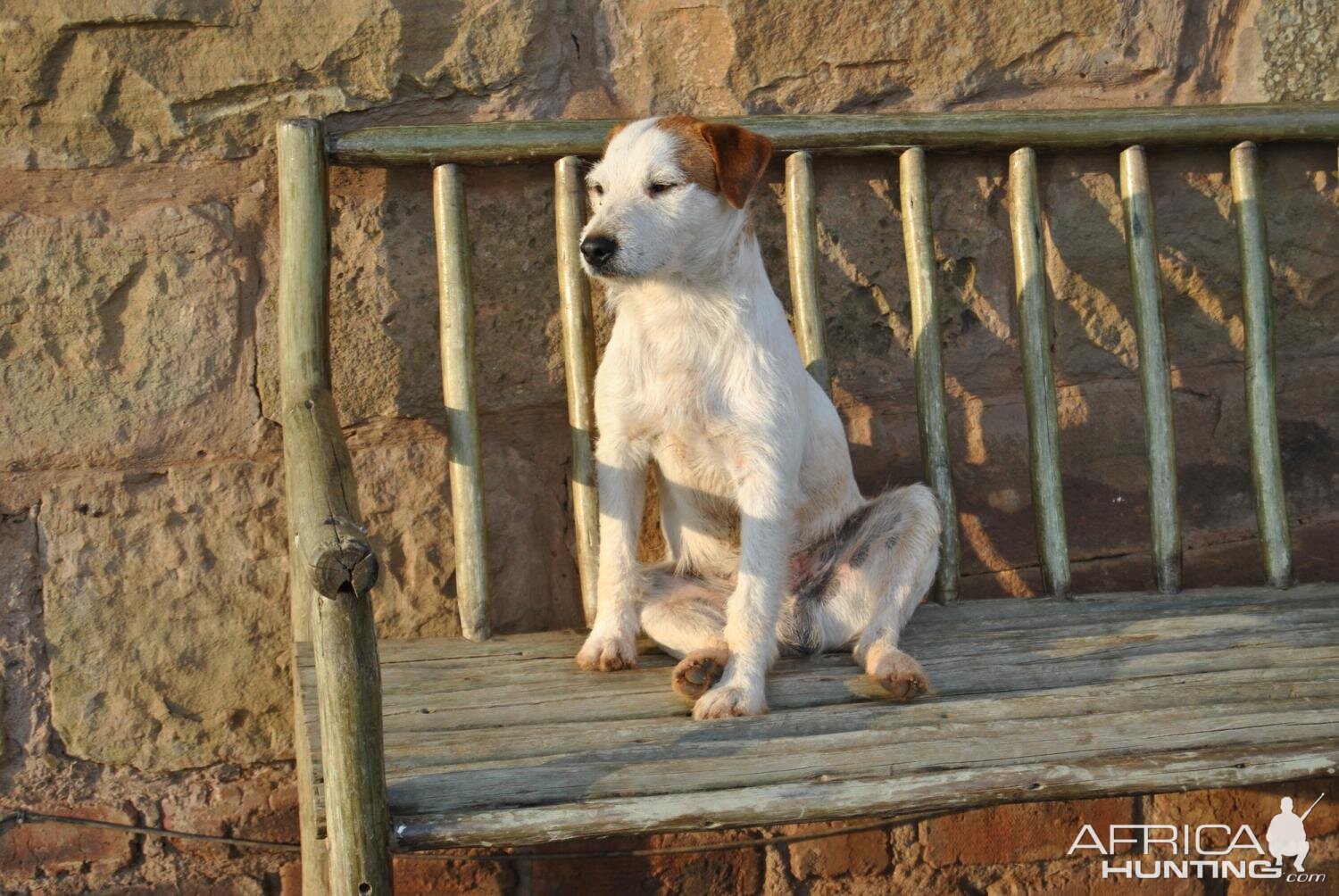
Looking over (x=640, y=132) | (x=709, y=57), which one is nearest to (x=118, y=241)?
(x=640, y=132)

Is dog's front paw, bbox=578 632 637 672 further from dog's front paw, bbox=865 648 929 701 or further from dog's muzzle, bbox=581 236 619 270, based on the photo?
dog's muzzle, bbox=581 236 619 270

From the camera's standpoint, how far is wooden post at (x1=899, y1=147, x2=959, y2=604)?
9.78ft

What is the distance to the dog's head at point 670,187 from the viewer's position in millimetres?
2525

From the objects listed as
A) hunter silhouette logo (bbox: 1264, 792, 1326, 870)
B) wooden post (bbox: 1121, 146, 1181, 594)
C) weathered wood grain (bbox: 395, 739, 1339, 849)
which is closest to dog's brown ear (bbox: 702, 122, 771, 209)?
wooden post (bbox: 1121, 146, 1181, 594)

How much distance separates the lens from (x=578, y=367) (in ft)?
9.55

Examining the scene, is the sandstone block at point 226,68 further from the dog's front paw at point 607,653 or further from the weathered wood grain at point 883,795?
the weathered wood grain at point 883,795

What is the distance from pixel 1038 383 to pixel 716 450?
0.75 metres

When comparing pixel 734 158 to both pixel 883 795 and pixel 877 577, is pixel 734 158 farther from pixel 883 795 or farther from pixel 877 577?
pixel 883 795

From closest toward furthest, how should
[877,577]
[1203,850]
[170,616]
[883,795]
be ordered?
[883,795]
[877,577]
[170,616]
[1203,850]

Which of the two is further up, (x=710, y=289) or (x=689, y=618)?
(x=710, y=289)

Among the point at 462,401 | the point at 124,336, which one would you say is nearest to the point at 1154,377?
the point at 462,401

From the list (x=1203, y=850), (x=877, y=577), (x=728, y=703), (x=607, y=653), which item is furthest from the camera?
(x=1203, y=850)

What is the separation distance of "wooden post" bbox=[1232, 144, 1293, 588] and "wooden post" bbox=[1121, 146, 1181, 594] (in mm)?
185

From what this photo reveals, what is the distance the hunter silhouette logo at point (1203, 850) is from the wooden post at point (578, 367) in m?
1.24
